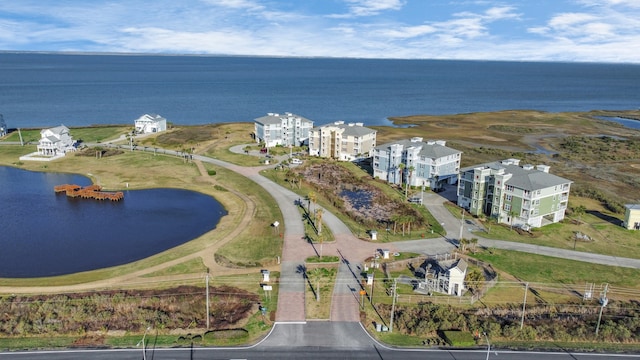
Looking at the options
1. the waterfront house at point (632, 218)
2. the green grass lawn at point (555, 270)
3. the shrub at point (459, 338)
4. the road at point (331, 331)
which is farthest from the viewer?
the waterfront house at point (632, 218)

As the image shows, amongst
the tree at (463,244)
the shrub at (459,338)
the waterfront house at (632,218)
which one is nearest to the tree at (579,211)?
the waterfront house at (632,218)

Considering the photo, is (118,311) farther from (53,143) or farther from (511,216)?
(53,143)

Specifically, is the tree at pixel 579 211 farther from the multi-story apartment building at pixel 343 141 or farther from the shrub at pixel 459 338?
the multi-story apartment building at pixel 343 141

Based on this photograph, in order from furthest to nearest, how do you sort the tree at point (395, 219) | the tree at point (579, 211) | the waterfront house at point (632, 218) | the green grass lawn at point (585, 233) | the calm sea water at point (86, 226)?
the tree at point (579, 211)
the waterfront house at point (632, 218)
the tree at point (395, 219)
the green grass lawn at point (585, 233)
the calm sea water at point (86, 226)

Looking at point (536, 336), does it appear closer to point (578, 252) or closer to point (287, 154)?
point (578, 252)

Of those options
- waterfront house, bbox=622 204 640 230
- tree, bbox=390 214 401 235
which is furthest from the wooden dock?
waterfront house, bbox=622 204 640 230
